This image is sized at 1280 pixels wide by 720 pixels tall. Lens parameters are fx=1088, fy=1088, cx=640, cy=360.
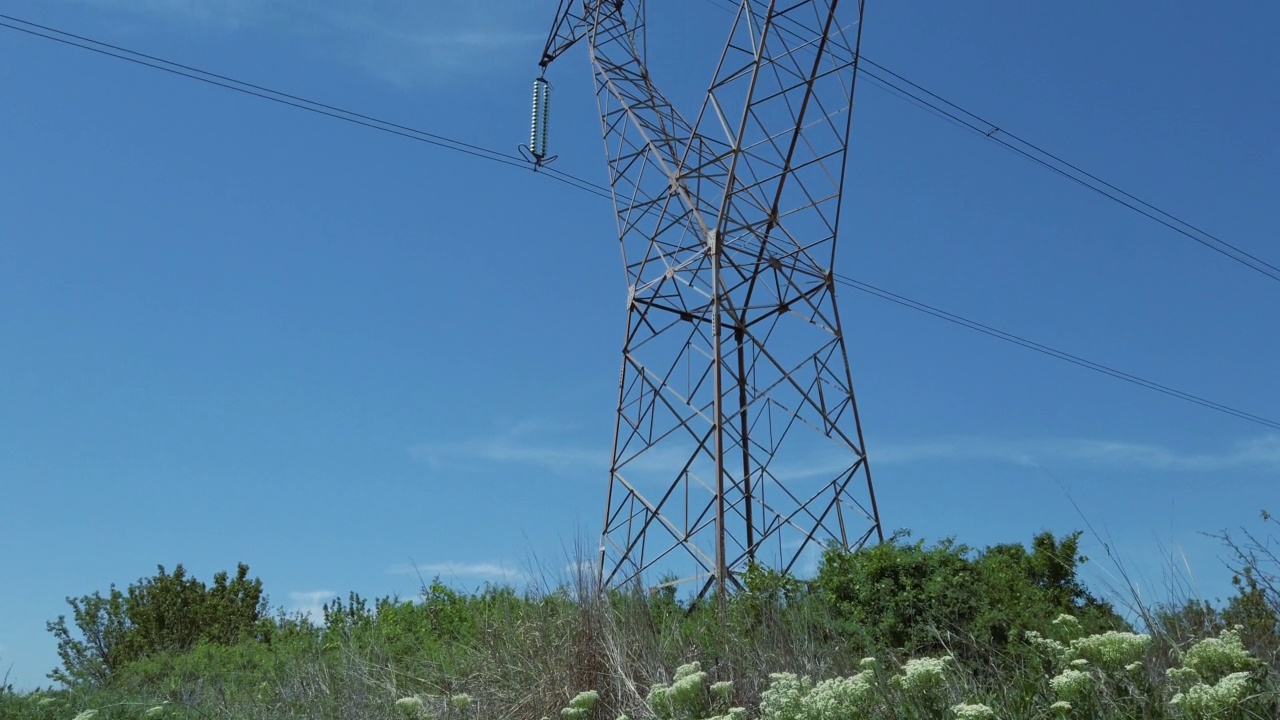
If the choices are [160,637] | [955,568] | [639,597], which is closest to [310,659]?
[639,597]

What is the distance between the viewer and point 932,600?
9.62 m

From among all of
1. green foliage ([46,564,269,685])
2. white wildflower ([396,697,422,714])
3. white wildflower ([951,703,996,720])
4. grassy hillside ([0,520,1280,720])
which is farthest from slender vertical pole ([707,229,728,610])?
green foliage ([46,564,269,685])

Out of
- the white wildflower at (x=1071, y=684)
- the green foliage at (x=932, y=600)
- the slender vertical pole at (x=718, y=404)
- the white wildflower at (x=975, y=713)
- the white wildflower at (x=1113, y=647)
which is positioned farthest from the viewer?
the slender vertical pole at (x=718, y=404)

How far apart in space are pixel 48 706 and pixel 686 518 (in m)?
7.68

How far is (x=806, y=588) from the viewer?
10.9 m

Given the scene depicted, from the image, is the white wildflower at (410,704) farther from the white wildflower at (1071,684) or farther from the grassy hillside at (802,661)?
the white wildflower at (1071,684)

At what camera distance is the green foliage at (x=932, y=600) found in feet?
30.6

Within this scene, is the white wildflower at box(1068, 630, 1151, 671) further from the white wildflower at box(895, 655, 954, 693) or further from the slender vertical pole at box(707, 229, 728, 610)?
the slender vertical pole at box(707, 229, 728, 610)

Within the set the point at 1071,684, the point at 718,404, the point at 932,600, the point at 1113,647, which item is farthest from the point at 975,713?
the point at 718,404

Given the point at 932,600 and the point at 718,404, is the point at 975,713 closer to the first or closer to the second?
the point at 932,600

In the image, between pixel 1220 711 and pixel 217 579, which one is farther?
pixel 217 579

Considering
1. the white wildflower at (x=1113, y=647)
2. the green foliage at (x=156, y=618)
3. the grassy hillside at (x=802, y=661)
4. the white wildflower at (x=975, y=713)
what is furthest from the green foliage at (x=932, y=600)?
the green foliage at (x=156, y=618)

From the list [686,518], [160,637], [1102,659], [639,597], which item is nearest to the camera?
[1102,659]

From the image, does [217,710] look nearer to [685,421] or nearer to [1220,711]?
[685,421]
